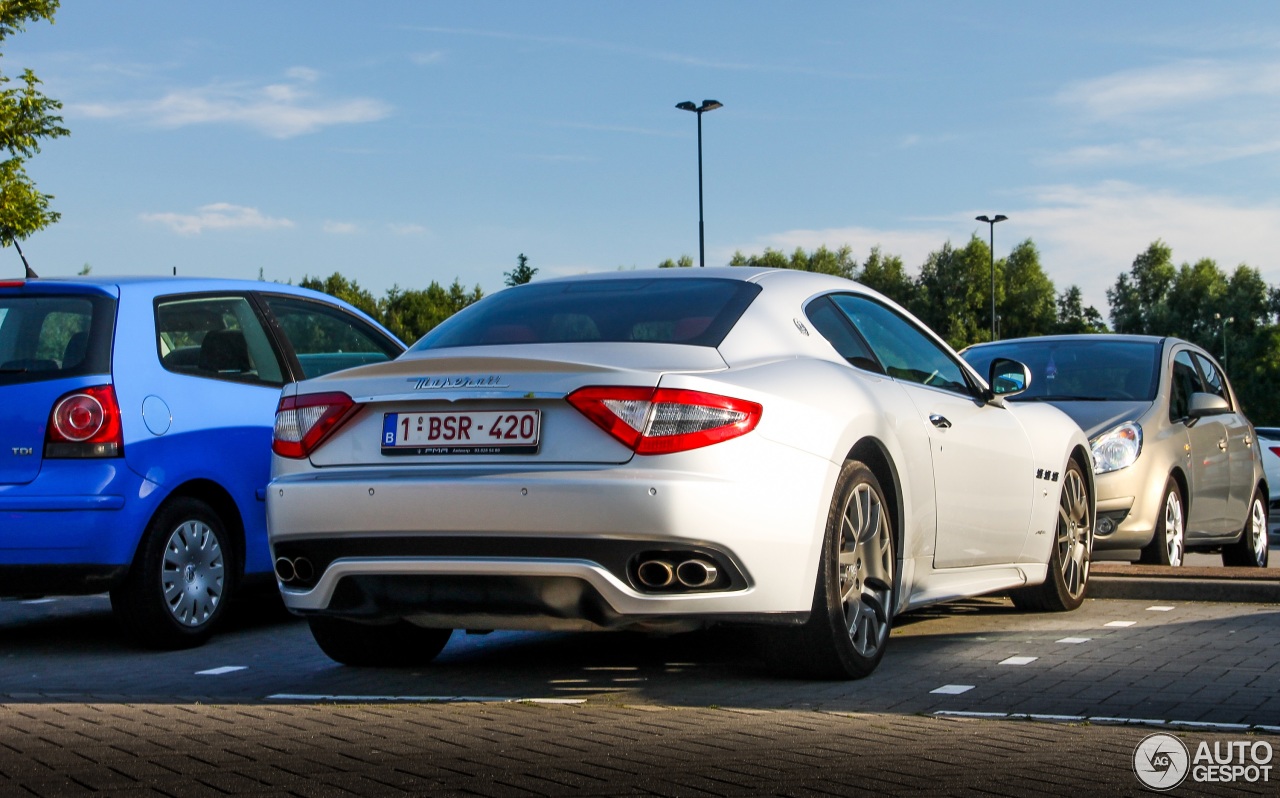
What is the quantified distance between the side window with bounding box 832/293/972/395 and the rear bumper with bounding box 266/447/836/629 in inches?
46.1

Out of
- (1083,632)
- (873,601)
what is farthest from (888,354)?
(1083,632)

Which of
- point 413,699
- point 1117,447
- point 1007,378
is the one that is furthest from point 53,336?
point 1117,447

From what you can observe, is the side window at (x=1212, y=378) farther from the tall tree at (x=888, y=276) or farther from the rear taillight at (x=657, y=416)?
the tall tree at (x=888, y=276)

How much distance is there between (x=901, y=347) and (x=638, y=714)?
2262 millimetres

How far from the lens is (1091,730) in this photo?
15.3 feet

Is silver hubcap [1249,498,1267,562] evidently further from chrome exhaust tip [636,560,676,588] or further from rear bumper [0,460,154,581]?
rear bumper [0,460,154,581]

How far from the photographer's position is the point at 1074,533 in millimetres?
7926

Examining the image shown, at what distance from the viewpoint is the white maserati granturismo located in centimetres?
492

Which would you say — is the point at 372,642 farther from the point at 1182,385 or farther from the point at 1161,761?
the point at 1182,385

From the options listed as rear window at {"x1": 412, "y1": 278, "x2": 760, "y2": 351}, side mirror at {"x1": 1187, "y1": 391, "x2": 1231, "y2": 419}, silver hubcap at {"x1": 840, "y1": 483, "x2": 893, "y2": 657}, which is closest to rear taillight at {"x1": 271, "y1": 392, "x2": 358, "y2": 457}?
rear window at {"x1": 412, "y1": 278, "x2": 760, "y2": 351}

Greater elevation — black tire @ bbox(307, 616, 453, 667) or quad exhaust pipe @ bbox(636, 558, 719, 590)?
quad exhaust pipe @ bbox(636, 558, 719, 590)

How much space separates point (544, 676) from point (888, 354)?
186cm

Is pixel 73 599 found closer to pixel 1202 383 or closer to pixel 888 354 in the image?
pixel 888 354

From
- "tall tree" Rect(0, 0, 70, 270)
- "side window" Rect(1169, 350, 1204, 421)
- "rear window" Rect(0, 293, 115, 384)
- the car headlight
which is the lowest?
the car headlight
